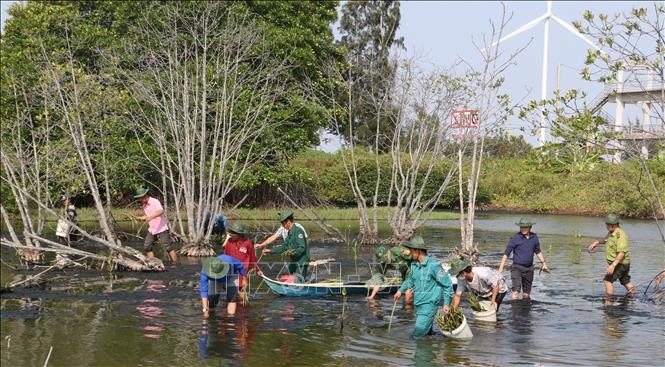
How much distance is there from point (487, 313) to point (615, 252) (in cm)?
449

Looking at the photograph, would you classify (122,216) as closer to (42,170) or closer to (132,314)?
(42,170)

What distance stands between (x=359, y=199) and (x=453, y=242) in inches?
200

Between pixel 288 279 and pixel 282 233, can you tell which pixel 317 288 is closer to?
pixel 288 279

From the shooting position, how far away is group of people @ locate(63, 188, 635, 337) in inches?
526

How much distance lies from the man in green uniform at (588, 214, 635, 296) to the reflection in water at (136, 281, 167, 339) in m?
9.06

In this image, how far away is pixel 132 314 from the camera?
51.6 feet

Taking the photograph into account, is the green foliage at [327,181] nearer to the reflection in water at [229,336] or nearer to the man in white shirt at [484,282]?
the reflection in water at [229,336]

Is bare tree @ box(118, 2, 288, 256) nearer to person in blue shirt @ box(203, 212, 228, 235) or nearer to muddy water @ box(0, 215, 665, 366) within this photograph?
person in blue shirt @ box(203, 212, 228, 235)

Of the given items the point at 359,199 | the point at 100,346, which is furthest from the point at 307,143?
the point at 100,346

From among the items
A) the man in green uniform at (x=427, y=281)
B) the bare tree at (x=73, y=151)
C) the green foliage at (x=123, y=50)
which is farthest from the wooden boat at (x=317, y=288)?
the green foliage at (x=123, y=50)

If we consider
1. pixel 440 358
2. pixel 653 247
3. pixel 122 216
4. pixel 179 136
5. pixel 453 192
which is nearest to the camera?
pixel 440 358

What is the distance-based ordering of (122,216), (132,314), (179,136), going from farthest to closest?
(122,216), (179,136), (132,314)

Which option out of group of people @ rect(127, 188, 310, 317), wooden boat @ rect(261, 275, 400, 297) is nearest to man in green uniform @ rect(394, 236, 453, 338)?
group of people @ rect(127, 188, 310, 317)

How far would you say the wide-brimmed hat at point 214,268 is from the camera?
1428cm
